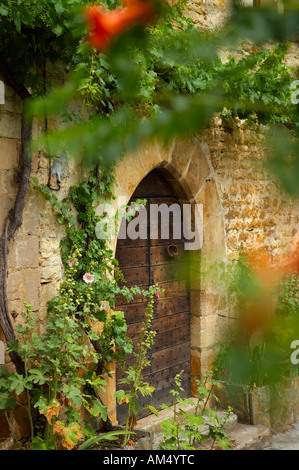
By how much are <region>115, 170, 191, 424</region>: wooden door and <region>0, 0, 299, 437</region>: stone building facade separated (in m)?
0.11

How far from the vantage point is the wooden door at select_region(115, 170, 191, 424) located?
4.27 meters

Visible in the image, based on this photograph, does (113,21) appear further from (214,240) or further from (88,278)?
(214,240)

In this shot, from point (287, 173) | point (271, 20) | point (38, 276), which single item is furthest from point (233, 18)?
point (38, 276)

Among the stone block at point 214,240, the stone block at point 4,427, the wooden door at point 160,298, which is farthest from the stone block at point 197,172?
the stone block at point 4,427

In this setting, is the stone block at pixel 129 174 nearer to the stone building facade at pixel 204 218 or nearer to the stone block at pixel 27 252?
the stone building facade at pixel 204 218

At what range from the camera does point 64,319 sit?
298cm

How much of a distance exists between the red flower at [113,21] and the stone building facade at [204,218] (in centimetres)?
208

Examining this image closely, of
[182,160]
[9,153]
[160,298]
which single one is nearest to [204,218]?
[182,160]

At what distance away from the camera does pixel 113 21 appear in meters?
0.54

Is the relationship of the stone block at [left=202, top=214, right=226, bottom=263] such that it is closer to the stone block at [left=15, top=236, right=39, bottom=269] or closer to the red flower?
the stone block at [left=15, top=236, right=39, bottom=269]

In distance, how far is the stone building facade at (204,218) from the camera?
122 inches

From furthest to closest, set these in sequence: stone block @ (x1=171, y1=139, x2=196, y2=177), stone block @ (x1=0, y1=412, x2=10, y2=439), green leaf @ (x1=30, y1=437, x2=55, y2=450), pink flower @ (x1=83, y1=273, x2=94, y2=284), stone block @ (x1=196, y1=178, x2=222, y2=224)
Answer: stone block @ (x1=196, y1=178, x2=222, y2=224), stone block @ (x1=171, y1=139, x2=196, y2=177), pink flower @ (x1=83, y1=273, x2=94, y2=284), stone block @ (x1=0, y1=412, x2=10, y2=439), green leaf @ (x1=30, y1=437, x2=55, y2=450)

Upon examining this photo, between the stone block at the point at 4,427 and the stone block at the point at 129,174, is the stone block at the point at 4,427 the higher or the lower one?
the lower one

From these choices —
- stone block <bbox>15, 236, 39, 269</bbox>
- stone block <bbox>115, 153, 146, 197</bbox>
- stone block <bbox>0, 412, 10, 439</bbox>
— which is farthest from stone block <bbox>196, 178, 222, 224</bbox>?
stone block <bbox>0, 412, 10, 439</bbox>
